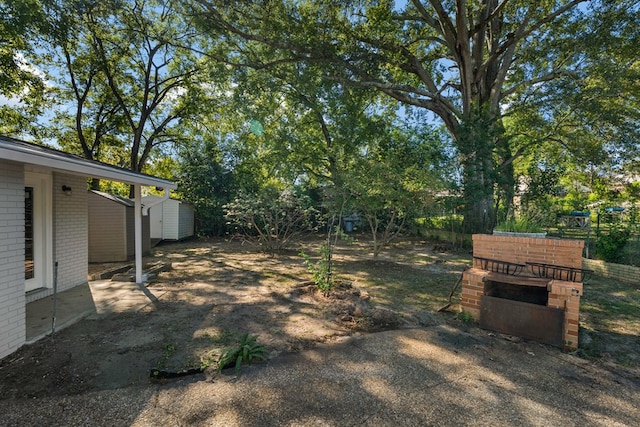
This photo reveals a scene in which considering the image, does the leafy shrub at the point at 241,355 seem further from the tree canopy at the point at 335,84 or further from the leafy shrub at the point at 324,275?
the tree canopy at the point at 335,84

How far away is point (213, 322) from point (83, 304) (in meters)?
2.26

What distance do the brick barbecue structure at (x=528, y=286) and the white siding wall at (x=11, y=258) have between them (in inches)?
200

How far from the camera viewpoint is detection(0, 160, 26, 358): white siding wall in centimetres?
296

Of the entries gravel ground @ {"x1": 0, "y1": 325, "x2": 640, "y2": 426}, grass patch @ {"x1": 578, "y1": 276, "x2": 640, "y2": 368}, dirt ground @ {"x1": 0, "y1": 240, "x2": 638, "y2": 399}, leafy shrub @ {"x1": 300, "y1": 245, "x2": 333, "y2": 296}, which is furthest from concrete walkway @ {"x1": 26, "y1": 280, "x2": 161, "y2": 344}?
grass patch @ {"x1": 578, "y1": 276, "x2": 640, "y2": 368}

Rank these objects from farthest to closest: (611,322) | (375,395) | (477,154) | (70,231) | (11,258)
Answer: (477,154) < (70,231) < (611,322) < (11,258) < (375,395)

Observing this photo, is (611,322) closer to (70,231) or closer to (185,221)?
(70,231)

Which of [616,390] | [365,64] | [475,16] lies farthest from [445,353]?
[475,16]

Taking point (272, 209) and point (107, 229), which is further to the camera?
point (272, 209)

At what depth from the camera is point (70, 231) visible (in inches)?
216

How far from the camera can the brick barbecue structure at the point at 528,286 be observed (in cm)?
330

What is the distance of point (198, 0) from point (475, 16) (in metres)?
9.38

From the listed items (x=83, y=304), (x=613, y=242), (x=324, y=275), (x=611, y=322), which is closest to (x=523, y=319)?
(x=611, y=322)

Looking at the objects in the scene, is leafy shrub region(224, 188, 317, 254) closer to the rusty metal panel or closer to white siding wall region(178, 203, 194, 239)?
white siding wall region(178, 203, 194, 239)

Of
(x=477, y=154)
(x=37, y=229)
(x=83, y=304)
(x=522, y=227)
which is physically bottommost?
(x=83, y=304)
